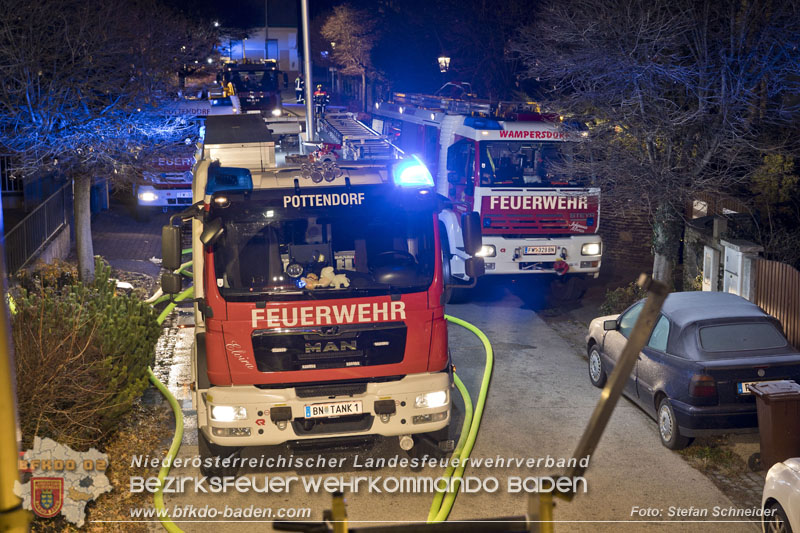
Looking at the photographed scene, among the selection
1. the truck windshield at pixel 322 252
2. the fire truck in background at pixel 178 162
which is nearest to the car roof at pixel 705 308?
the truck windshield at pixel 322 252

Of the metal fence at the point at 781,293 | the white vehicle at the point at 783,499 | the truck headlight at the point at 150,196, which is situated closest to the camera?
the white vehicle at the point at 783,499

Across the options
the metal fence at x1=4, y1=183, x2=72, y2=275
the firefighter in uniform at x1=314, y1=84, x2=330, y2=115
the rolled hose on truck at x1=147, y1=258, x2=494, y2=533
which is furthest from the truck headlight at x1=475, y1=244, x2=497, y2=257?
the metal fence at x1=4, y1=183, x2=72, y2=275

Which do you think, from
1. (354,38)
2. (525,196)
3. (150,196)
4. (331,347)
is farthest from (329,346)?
(354,38)

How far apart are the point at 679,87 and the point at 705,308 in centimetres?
475

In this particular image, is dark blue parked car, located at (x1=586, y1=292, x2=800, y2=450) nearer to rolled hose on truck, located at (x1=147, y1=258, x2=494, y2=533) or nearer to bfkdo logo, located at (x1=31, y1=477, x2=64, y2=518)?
rolled hose on truck, located at (x1=147, y1=258, x2=494, y2=533)

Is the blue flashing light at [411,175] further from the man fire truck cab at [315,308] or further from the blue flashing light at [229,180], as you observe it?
the blue flashing light at [229,180]

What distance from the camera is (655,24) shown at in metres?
12.6

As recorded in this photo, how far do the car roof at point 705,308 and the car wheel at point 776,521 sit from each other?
2.87m

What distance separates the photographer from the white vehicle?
20.9 ft

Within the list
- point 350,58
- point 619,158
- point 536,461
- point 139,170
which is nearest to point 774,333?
point 536,461

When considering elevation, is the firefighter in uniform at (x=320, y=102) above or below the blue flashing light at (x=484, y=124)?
above

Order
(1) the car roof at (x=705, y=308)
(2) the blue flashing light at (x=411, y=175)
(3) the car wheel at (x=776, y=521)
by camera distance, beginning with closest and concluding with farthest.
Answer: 1. (3) the car wheel at (x=776, y=521)
2. (2) the blue flashing light at (x=411, y=175)
3. (1) the car roof at (x=705, y=308)

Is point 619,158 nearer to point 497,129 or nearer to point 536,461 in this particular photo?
point 497,129

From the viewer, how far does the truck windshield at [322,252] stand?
7766 mm
